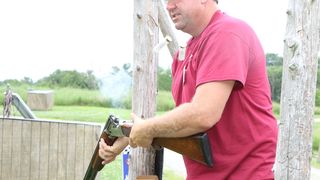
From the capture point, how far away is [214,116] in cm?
191

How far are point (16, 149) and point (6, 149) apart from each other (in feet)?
0.28

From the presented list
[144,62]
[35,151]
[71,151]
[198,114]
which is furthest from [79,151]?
[198,114]

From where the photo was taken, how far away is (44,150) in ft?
16.3

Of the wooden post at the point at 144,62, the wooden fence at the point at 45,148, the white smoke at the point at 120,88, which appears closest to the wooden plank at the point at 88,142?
the wooden fence at the point at 45,148

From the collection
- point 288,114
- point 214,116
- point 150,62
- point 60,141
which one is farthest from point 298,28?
point 60,141

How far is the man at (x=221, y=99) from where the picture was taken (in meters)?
1.90

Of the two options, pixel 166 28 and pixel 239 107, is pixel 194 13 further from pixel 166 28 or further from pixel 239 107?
pixel 166 28

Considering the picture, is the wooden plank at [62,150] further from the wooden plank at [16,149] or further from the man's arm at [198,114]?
the man's arm at [198,114]

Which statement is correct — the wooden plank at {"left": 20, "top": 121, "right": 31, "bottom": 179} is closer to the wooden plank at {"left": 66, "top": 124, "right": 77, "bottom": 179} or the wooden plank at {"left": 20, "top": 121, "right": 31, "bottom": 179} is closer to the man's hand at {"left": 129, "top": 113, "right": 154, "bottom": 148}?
the wooden plank at {"left": 66, "top": 124, "right": 77, "bottom": 179}

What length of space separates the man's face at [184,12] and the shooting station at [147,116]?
389mm

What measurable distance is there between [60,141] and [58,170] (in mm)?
269

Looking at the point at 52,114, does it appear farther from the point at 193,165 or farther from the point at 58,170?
the point at 193,165

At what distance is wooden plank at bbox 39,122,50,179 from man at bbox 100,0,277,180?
2.86 m

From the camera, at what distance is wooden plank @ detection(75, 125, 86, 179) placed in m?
4.93
